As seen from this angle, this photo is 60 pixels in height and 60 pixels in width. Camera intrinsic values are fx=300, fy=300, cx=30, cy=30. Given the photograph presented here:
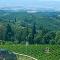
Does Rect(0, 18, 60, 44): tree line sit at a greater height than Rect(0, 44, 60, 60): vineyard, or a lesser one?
lesser

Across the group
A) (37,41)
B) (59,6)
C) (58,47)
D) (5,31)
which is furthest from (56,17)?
(58,47)

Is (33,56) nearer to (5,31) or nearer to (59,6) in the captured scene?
(5,31)

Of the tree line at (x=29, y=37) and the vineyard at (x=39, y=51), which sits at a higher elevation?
the vineyard at (x=39, y=51)

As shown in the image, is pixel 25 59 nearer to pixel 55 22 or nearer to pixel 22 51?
pixel 22 51

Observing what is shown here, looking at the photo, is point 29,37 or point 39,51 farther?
point 29,37

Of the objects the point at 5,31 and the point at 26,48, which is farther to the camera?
the point at 5,31

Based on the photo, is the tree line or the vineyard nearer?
the vineyard

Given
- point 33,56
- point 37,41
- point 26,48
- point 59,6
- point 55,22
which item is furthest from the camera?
point 59,6

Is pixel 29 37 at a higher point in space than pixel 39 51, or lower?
lower

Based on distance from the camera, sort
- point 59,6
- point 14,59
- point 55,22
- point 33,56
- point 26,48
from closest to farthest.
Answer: point 14,59 < point 33,56 < point 26,48 < point 55,22 < point 59,6

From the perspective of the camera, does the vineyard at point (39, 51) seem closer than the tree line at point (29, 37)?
Yes
